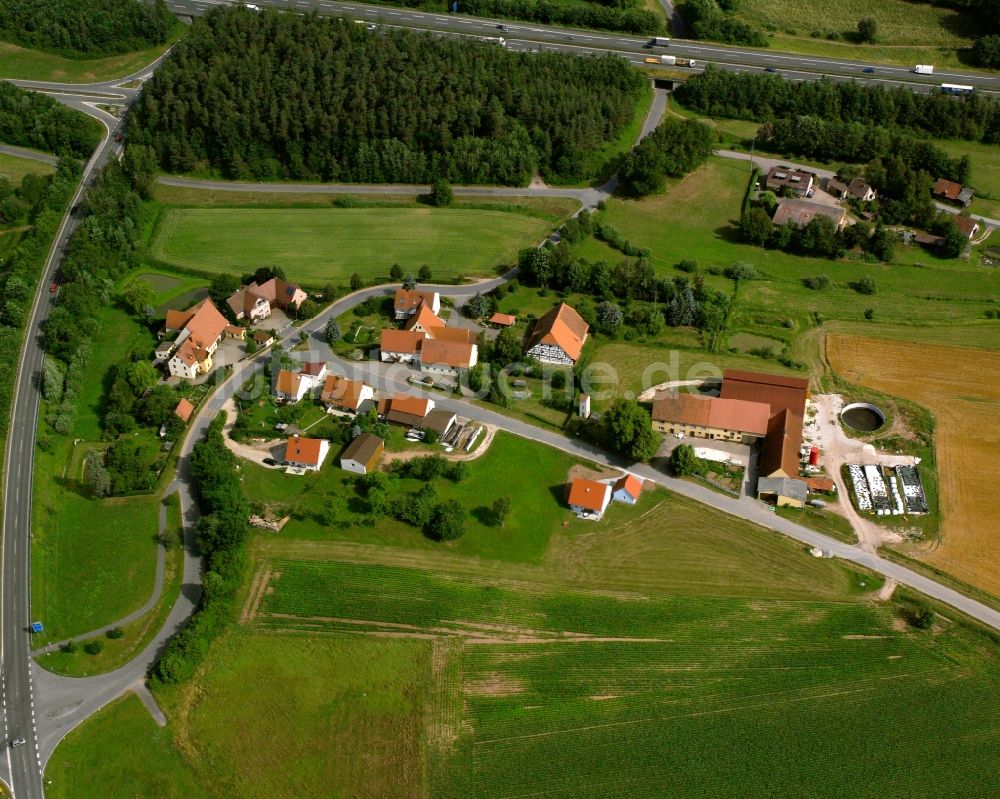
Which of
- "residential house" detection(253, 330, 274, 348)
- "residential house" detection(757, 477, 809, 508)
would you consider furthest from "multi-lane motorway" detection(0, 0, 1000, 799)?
"residential house" detection(253, 330, 274, 348)

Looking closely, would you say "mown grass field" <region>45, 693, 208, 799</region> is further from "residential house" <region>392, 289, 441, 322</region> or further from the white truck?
the white truck

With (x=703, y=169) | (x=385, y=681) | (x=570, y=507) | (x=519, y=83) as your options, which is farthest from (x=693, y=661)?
(x=519, y=83)

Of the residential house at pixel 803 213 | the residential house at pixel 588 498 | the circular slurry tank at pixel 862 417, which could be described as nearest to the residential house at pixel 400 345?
the residential house at pixel 588 498

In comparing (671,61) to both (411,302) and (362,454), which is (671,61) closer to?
(411,302)

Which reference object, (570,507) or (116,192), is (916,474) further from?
(116,192)

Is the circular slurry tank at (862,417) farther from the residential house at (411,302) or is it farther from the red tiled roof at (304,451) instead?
the red tiled roof at (304,451)
